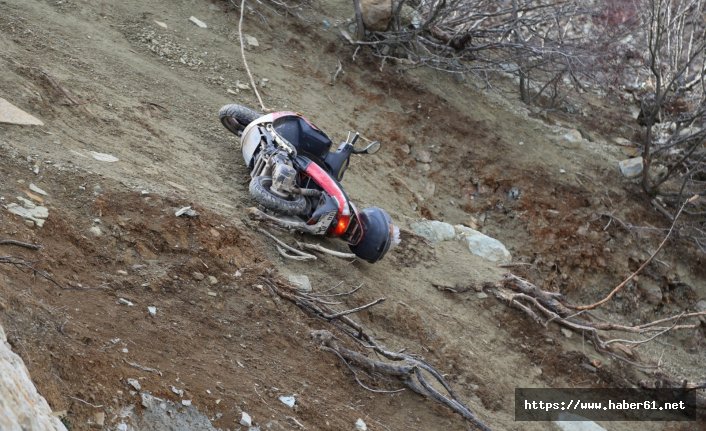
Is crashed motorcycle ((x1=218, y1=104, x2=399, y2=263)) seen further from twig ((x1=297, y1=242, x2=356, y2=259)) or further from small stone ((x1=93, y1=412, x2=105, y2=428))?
small stone ((x1=93, y1=412, x2=105, y2=428))

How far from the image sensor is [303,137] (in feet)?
18.1

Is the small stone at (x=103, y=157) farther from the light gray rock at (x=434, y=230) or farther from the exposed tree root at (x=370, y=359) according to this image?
the light gray rock at (x=434, y=230)

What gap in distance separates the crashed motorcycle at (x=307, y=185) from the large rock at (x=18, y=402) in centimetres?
260

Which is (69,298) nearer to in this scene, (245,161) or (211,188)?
(211,188)

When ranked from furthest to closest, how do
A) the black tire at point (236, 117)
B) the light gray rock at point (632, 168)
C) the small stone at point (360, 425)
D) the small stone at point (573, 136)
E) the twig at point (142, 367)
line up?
the small stone at point (573, 136), the light gray rock at point (632, 168), the black tire at point (236, 117), the small stone at point (360, 425), the twig at point (142, 367)

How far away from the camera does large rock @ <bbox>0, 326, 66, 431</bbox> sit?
7.18 ft

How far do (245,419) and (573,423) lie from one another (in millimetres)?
2676

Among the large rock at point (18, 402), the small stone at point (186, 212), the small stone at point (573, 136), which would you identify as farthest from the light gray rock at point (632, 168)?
the large rock at point (18, 402)

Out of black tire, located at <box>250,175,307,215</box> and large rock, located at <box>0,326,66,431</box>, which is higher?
black tire, located at <box>250,175,307,215</box>

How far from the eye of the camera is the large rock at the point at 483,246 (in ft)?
22.1

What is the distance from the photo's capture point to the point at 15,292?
329cm

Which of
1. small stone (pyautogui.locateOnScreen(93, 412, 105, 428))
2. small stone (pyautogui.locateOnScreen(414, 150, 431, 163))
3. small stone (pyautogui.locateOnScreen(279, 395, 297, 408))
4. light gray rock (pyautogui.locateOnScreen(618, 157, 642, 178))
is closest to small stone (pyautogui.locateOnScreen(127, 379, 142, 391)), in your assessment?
small stone (pyautogui.locateOnScreen(93, 412, 105, 428))

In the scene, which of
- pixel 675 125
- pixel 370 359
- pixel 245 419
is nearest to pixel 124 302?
pixel 245 419

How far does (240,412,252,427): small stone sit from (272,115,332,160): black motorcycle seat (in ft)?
7.85
